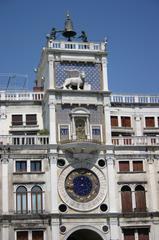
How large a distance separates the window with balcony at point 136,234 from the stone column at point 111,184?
2.16 metres

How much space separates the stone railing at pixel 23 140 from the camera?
51781 mm

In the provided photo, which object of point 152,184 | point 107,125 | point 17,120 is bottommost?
point 152,184

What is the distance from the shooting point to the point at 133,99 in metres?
57.8

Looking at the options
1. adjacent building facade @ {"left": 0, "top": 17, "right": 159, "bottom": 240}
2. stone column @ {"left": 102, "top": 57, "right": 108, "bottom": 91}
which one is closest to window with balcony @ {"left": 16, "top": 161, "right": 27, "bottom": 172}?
adjacent building facade @ {"left": 0, "top": 17, "right": 159, "bottom": 240}

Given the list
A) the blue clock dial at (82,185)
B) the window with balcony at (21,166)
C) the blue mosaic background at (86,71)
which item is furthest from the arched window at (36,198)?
the blue mosaic background at (86,71)

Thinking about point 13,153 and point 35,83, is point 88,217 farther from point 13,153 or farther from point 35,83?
point 35,83

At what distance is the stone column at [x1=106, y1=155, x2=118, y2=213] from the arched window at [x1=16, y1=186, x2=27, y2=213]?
722 centimetres

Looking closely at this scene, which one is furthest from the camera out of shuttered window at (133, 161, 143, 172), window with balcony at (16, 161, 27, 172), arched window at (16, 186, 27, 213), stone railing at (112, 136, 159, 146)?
stone railing at (112, 136, 159, 146)

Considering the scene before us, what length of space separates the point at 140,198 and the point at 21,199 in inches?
409

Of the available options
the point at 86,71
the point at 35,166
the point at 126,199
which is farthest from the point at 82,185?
the point at 86,71

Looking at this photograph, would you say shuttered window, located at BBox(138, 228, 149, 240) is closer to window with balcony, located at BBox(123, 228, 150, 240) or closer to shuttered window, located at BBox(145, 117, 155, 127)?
window with balcony, located at BBox(123, 228, 150, 240)

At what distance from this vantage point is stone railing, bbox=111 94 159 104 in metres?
57.2

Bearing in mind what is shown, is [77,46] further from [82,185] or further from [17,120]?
[82,185]

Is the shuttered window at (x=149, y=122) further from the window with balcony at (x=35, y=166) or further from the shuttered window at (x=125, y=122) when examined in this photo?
the window with balcony at (x=35, y=166)
